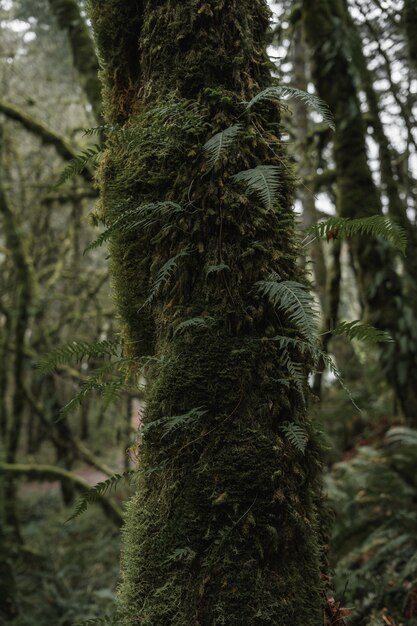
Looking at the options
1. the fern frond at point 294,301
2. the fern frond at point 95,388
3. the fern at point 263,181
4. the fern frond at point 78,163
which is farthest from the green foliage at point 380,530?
the fern frond at point 78,163

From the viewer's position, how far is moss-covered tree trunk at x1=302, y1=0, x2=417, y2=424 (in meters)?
5.29

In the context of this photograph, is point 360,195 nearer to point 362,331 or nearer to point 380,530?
point 380,530

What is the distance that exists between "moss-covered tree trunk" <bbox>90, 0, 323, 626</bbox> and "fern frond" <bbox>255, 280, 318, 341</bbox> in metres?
0.04

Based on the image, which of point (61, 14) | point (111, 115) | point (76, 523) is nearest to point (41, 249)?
point (76, 523)

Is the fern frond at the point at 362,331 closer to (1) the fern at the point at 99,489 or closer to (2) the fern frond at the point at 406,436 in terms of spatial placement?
(1) the fern at the point at 99,489

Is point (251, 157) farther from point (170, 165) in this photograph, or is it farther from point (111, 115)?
point (111, 115)

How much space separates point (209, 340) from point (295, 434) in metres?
0.39

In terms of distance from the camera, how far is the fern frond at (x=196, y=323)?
1648 millimetres

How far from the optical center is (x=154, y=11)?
1.91m

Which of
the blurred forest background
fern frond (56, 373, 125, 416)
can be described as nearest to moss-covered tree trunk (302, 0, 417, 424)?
the blurred forest background

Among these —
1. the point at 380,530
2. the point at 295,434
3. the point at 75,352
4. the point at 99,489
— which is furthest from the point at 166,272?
the point at 380,530

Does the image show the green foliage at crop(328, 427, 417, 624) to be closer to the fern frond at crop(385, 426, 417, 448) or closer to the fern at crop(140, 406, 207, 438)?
the fern frond at crop(385, 426, 417, 448)

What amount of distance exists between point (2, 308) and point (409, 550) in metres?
7.31

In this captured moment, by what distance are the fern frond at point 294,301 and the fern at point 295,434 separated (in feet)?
0.91
